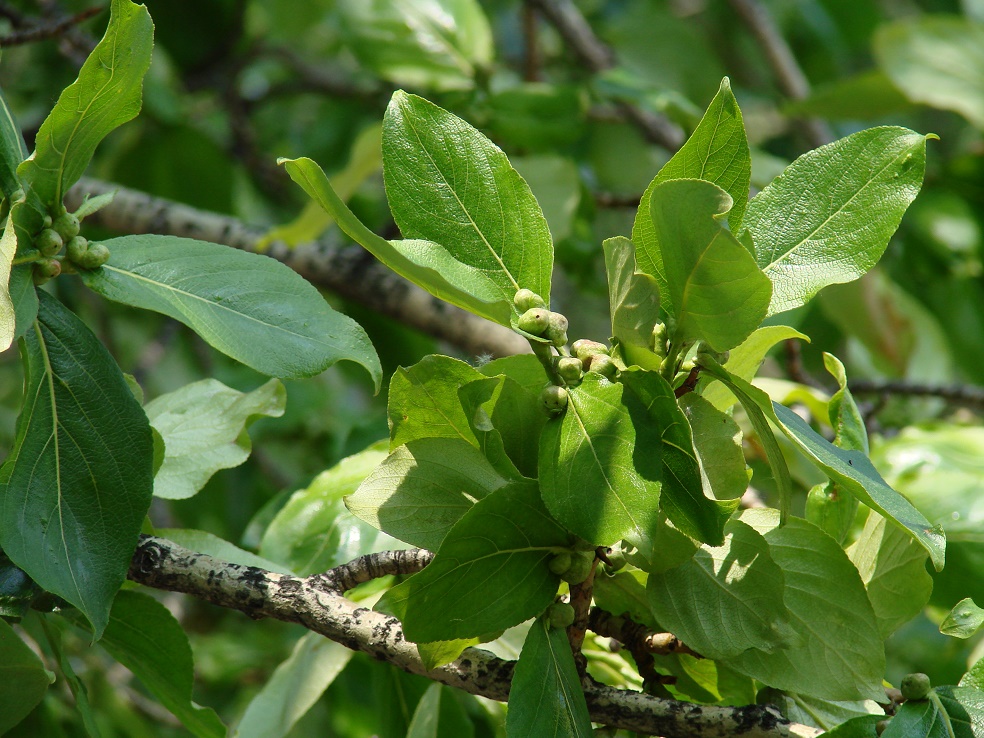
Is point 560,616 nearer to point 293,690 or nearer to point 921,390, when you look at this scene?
point 293,690

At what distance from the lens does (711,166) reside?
44cm

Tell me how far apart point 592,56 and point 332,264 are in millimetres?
671

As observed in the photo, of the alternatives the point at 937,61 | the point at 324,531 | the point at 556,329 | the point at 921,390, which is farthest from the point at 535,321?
the point at 937,61

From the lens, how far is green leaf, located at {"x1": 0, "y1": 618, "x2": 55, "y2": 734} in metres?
0.53

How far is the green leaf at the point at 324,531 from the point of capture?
659mm

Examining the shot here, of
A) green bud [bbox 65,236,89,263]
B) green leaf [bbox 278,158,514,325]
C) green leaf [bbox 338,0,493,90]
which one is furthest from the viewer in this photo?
green leaf [bbox 338,0,493,90]

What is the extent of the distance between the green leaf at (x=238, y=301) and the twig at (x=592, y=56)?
1.08 meters

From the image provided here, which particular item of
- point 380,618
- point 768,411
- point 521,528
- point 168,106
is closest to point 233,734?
point 380,618

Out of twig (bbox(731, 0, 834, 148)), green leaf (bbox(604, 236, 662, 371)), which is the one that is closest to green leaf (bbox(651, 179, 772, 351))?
green leaf (bbox(604, 236, 662, 371))

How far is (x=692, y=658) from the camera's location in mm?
514

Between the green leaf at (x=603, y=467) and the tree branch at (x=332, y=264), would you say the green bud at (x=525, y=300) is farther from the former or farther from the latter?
the tree branch at (x=332, y=264)

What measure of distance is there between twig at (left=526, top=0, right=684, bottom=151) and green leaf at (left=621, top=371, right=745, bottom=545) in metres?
1.13

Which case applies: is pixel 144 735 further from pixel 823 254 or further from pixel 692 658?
pixel 823 254

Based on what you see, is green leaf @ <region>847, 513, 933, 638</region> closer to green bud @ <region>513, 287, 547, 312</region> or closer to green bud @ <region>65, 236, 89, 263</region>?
green bud @ <region>513, 287, 547, 312</region>
